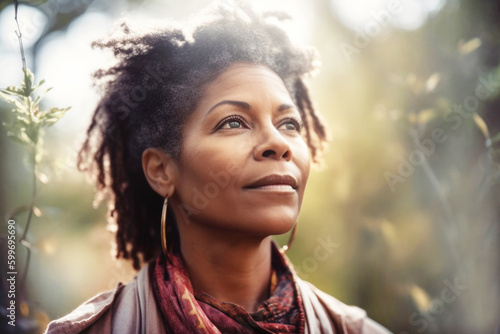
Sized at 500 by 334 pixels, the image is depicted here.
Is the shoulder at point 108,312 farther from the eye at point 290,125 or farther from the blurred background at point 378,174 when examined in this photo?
the eye at point 290,125

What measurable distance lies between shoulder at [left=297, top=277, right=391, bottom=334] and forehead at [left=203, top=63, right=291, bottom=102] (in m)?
0.78

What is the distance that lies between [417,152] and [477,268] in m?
0.65

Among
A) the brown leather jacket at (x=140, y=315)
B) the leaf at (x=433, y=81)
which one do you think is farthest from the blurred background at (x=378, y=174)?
the brown leather jacket at (x=140, y=315)

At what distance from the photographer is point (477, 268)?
6.90 ft

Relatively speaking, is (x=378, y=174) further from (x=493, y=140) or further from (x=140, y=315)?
(x=140, y=315)

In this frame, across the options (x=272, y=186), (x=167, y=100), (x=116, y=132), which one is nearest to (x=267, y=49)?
(x=167, y=100)

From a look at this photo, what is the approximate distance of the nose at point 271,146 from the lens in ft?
4.76

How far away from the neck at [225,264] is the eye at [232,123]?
1.26 ft

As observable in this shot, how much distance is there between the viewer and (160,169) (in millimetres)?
1680

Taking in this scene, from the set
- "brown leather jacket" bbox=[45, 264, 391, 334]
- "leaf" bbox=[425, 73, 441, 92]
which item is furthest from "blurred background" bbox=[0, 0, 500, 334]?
"brown leather jacket" bbox=[45, 264, 391, 334]

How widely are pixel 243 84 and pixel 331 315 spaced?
3.20 feet

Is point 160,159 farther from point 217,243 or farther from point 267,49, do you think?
point 267,49

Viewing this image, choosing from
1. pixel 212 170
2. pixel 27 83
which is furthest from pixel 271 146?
pixel 27 83

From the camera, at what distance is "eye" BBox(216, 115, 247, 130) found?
1508mm
